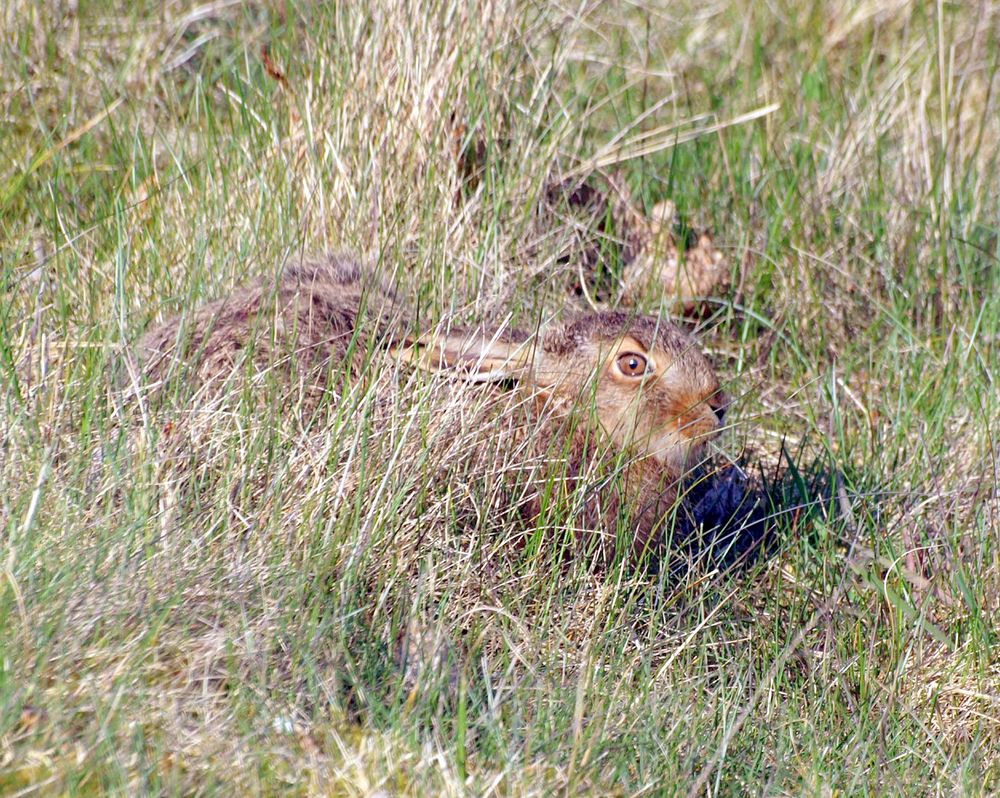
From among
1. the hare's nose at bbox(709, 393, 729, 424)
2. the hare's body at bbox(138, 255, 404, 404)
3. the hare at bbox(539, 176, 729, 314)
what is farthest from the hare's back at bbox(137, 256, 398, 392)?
the hare at bbox(539, 176, 729, 314)

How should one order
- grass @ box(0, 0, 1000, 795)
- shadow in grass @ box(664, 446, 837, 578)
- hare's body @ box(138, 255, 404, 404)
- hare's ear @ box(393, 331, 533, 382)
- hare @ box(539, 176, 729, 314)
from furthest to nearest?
1. hare @ box(539, 176, 729, 314)
2. shadow in grass @ box(664, 446, 837, 578)
3. hare's ear @ box(393, 331, 533, 382)
4. hare's body @ box(138, 255, 404, 404)
5. grass @ box(0, 0, 1000, 795)

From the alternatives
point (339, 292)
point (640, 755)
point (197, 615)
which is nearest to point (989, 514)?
point (640, 755)

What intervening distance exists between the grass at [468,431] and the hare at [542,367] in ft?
0.40

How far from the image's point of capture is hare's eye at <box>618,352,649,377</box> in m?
4.09

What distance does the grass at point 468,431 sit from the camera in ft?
8.90

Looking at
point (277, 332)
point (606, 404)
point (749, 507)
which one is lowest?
point (749, 507)

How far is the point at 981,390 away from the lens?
4.54 m

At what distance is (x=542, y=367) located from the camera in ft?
13.3

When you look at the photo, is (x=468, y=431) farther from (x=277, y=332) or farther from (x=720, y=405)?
(x=720, y=405)

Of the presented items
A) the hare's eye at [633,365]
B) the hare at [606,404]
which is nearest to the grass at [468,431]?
the hare at [606,404]

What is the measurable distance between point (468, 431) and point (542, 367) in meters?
0.47

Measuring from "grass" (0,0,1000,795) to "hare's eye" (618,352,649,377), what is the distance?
363 millimetres

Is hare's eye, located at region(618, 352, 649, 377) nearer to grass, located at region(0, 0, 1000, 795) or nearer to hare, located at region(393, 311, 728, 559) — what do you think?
hare, located at region(393, 311, 728, 559)

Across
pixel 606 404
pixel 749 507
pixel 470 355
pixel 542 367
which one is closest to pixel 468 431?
pixel 470 355
